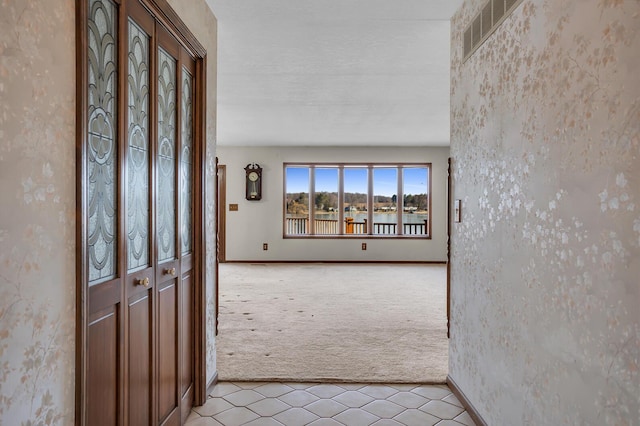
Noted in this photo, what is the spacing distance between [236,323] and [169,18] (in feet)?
10.5

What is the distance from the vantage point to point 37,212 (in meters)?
1.21

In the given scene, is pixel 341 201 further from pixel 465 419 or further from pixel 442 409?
pixel 465 419

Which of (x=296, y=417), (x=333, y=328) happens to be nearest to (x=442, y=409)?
(x=296, y=417)

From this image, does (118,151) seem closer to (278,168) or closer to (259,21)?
(259,21)

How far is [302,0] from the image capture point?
271 cm

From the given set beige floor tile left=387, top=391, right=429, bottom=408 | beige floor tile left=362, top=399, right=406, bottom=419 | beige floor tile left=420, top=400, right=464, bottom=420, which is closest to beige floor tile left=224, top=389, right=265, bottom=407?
beige floor tile left=362, top=399, right=406, bottom=419

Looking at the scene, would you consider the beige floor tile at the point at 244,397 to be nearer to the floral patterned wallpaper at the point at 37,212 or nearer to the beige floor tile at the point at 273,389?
the beige floor tile at the point at 273,389

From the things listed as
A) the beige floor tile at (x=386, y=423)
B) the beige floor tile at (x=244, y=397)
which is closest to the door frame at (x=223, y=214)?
the beige floor tile at (x=244, y=397)

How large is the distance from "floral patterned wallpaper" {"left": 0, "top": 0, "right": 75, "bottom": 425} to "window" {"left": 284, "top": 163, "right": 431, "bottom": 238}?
802 centimetres

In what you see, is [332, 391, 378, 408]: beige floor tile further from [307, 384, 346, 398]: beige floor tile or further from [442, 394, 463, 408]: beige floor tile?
[442, 394, 463, 408]: beige floor tile

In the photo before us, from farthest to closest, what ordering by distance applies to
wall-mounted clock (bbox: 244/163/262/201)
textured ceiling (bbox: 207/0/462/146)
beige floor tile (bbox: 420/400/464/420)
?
wall-mounted clock (bbox: 244/163/262/201), textured ceiling (bbox: 207/0/462/146), beige floor tile (bbox: 420/400/464/420)

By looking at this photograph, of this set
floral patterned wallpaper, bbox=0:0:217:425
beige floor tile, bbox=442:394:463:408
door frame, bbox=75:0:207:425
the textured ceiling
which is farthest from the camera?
the textured ceiling

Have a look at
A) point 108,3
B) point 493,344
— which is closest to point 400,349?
point 493,344

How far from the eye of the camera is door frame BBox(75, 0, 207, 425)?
1384mm
